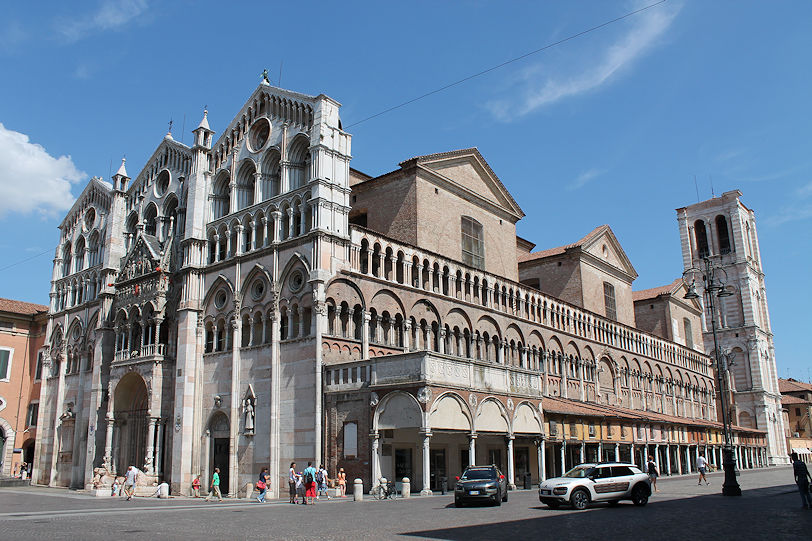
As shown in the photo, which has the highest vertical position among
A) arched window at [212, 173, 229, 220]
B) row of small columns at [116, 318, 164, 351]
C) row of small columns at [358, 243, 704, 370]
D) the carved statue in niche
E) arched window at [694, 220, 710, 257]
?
arched window at [694, 220, 710, 257]

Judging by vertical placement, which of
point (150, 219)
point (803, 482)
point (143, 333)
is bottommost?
point (803, 482)

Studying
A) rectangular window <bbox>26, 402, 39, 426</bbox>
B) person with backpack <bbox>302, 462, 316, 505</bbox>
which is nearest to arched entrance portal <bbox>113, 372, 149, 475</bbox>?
rectangular window <bbox>26, 402, 39, 426</bbox>

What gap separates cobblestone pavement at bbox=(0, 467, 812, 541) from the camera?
1373 centimetres

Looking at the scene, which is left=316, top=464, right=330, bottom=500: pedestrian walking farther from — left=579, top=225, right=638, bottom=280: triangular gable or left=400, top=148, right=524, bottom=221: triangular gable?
left=579, top=225, right=638, bottom=280: triangular gable

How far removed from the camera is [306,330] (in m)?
31.6

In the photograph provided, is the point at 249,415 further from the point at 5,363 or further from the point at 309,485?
the point at 5,363

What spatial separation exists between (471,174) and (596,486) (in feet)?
86.6

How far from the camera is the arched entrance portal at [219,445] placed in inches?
1332

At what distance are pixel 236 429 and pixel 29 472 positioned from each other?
27.8 m

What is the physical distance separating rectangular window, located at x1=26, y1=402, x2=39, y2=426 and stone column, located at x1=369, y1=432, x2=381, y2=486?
36189 millimetres

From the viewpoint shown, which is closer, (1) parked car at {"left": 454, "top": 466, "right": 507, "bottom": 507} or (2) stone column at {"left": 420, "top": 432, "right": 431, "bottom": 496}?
(1) parked car at {"left": 454, "top": 466, "right": 507, "bottom": 507}

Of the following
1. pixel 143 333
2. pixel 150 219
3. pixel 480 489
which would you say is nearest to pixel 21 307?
pixel 150 219

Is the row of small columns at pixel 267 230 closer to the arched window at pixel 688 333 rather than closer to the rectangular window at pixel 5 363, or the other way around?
the rectangular window at pixel 5 363

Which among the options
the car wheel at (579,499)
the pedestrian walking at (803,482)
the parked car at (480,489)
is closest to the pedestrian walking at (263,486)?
the parked car at (480,489)
